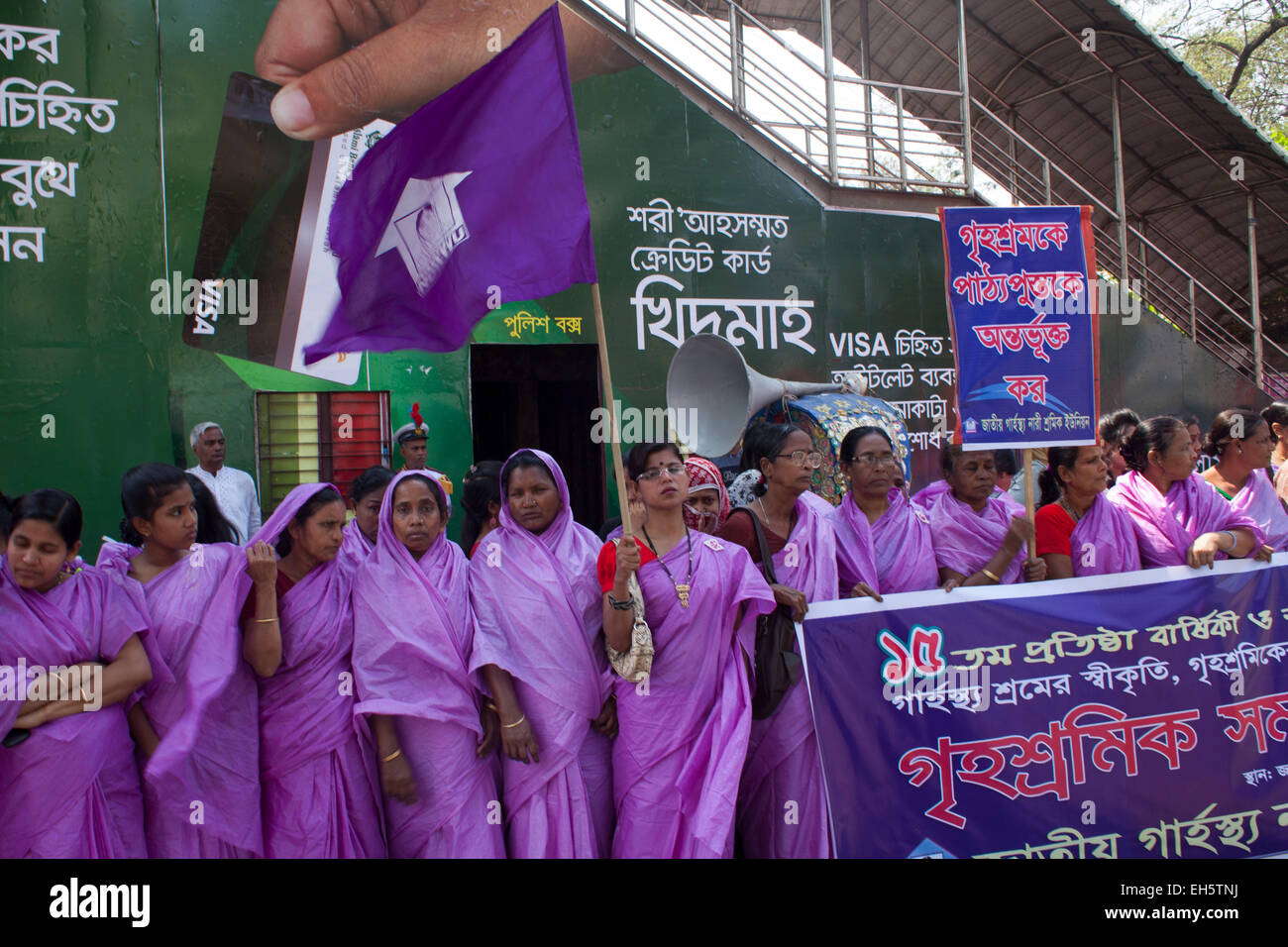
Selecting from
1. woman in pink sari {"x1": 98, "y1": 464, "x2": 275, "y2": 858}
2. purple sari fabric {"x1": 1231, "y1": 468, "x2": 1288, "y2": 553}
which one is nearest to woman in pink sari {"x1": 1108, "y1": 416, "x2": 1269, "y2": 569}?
purple sari fabric {"x1": 1231, "y1": 468, "x2": 1288, "y2": 553}

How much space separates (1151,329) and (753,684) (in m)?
8.82

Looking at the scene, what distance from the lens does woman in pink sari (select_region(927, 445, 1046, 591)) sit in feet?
12.3

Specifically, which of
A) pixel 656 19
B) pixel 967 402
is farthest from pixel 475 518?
pixel 656 19

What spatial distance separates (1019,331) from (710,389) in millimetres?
3529

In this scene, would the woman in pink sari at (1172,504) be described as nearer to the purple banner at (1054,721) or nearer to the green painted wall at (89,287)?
the purple banner at (1054,721)

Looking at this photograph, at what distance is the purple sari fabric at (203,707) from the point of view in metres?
3.00

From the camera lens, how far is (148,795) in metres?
3.06

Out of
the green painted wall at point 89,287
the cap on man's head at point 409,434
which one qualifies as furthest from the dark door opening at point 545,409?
the green painted wall at point 89,287

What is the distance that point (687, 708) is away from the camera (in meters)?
3.26

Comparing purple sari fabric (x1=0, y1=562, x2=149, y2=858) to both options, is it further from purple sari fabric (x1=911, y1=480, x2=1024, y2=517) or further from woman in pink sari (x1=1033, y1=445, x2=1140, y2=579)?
woman in pink sari (x1=1033, y1=445, x2=1140, y2=579)

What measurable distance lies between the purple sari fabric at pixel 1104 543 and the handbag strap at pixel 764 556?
53.7 inches

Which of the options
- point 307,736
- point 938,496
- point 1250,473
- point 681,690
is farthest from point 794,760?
point 1250,473

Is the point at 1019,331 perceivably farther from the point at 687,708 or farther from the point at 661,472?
the point at 687,708

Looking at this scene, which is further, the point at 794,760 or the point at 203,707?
the point at 794,760
